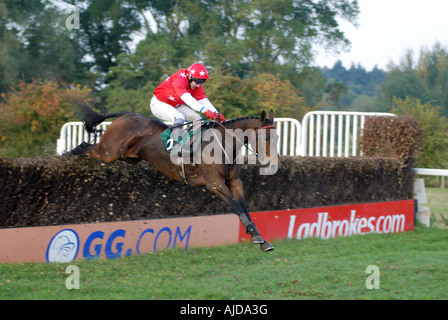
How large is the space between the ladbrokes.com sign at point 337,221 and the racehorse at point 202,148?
4.88 ft

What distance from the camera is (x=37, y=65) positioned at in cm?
2422

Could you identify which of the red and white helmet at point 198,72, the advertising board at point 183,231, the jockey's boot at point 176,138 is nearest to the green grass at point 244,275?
the advertising board at point 183,231

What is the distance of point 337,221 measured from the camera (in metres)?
8.68

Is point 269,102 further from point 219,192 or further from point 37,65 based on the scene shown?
point 37,65

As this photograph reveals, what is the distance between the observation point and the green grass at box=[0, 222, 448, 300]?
4.92 metres

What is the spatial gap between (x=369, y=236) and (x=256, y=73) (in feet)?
50.4

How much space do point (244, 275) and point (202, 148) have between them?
5.40ft

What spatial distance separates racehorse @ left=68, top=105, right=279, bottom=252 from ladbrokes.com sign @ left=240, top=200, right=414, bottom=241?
1.49 metres

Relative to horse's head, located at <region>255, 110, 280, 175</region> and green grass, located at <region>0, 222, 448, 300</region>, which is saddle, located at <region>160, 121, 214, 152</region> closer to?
horse's head, located at <region>255, 110, 280, 175</region>

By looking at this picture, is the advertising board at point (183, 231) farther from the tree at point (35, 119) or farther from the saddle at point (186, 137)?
the tree at point (35, 119)

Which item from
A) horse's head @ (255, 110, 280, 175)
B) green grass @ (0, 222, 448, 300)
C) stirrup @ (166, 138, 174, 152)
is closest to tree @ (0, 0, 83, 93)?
stirrup @ (166, 138, 174, 152)

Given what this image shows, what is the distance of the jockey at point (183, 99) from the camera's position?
6270mm

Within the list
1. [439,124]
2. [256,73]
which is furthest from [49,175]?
[256,73]

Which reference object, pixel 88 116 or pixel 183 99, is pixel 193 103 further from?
pixel 88 116
